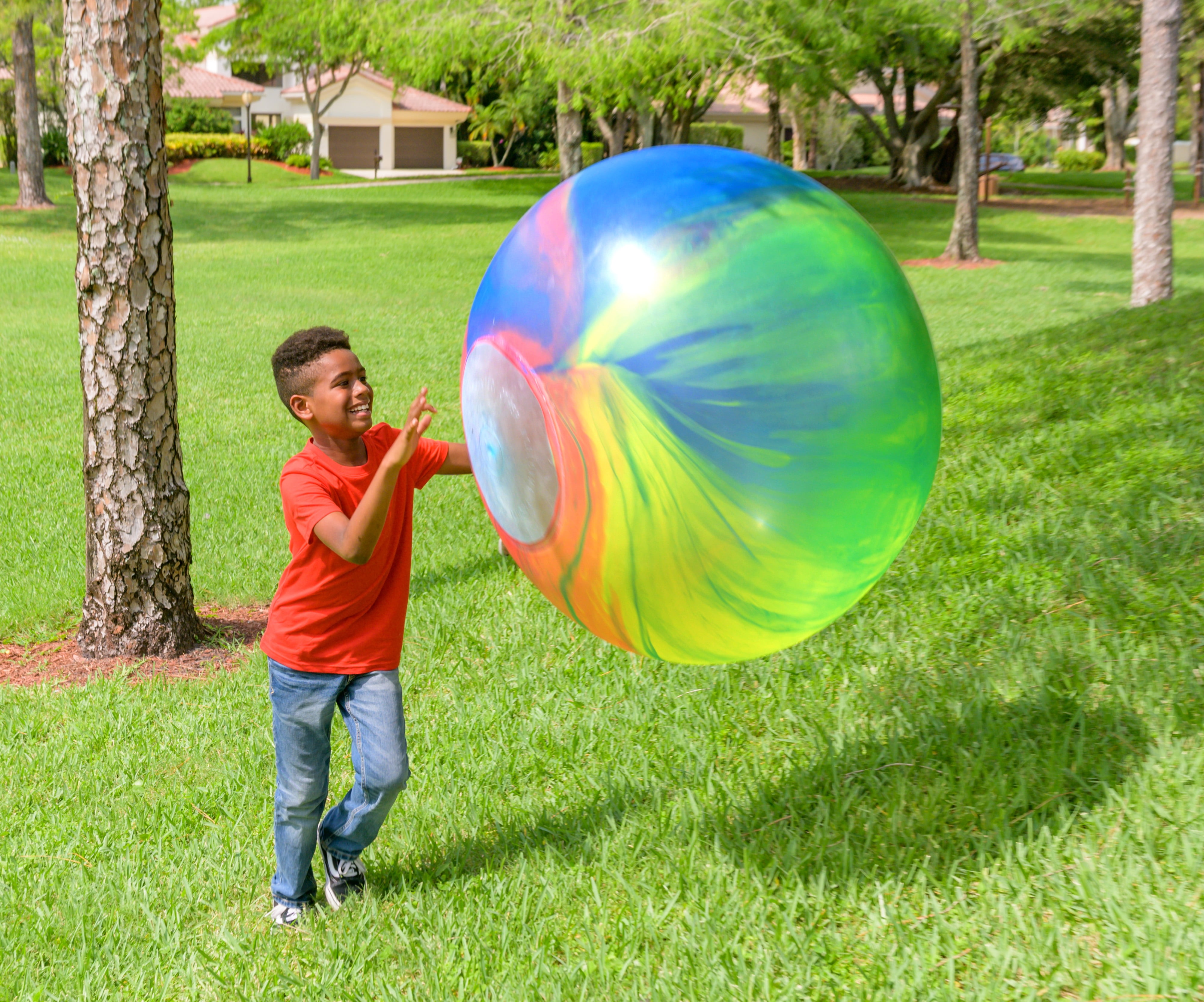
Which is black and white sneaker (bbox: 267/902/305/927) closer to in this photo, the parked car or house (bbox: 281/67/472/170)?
the parked car

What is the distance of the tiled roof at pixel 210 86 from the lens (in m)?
60.7

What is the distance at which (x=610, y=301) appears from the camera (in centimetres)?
232

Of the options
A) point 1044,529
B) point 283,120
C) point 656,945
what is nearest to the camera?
point 656,945

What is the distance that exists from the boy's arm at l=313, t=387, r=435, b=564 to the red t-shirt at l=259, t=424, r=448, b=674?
0.56 feet

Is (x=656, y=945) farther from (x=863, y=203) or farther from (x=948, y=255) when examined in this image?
(x=863, y=203)

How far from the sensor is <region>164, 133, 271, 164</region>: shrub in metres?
44.7

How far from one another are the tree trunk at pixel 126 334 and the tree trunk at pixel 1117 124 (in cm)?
5339

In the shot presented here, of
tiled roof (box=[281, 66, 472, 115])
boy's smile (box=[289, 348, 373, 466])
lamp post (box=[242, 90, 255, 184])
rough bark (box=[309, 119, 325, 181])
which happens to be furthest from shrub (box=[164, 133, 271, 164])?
boy's smile (box=[289, 348, 373, 466])

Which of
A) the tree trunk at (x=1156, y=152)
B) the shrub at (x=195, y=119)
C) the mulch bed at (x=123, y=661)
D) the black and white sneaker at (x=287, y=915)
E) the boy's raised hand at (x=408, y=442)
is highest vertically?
the shrub at (x=195, y=119)

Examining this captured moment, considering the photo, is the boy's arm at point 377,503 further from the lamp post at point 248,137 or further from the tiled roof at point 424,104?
the tiled roof at point 424,104

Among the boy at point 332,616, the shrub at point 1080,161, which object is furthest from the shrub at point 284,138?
the boy at point 332,616

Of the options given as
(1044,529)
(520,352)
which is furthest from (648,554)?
(1044,529)

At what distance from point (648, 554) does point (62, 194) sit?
36.1m

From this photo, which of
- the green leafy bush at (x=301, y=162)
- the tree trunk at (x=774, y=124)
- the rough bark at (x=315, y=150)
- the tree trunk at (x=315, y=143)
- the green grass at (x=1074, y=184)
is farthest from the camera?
the green leafy bush at (x=301, y=162)
